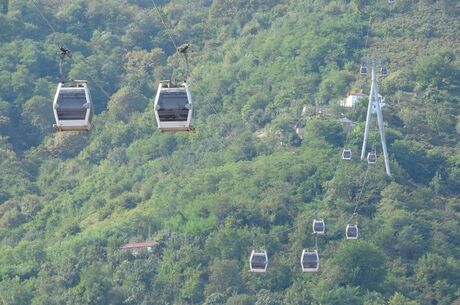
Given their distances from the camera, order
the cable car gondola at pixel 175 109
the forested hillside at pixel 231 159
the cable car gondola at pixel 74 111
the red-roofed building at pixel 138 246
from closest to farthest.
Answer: the cable car gondola at pixel 74 111
the cable car gondola at pixel 175 109
the forested hillside at pixel 231 159
the red-roofed building at pixel 138 246

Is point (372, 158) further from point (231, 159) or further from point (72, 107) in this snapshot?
point (72, 107)

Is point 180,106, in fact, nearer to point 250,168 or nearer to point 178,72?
point 250,168

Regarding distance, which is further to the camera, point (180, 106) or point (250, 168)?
point (250, 168)

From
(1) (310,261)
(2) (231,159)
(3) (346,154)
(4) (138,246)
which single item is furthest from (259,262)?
(2) (231,159)

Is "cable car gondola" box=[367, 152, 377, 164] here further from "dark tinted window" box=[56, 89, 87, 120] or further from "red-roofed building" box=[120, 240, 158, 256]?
"dark tinted window" box=[56, 89, 87, 120]

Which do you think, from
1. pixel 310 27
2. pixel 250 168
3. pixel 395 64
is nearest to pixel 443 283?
pixel 250 168

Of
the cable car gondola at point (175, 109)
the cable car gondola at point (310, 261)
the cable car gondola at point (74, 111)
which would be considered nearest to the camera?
the cable car gondola at point (74, 111)

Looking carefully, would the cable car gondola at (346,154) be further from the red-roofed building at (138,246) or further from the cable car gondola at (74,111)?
the cable car gondola at (74,111)

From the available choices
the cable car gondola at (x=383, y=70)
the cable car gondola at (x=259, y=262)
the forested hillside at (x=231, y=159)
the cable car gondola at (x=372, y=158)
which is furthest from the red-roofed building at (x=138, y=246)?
the cable car gondola at (x=259, y=262)

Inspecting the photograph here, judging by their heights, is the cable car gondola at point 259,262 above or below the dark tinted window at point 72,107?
below
